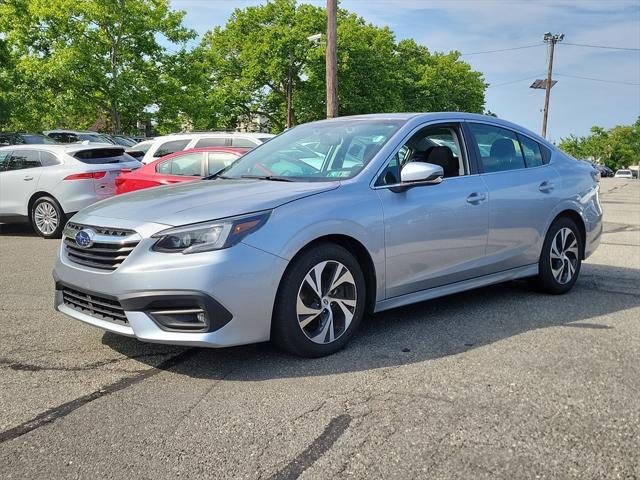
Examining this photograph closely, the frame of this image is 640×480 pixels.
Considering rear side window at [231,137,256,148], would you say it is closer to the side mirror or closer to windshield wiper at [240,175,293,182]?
windshield wiper at [240,175,293,182]

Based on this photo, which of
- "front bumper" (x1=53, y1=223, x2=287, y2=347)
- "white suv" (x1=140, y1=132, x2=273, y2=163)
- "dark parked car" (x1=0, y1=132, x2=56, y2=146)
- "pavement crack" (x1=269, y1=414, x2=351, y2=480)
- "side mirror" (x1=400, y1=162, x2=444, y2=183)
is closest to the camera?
"pavement crack" (x1=269, y1=414, x2=351, y2=480)

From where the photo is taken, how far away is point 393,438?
2.84 metres

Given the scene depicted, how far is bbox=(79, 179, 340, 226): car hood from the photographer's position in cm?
360

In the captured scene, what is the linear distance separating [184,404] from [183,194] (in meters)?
1.44

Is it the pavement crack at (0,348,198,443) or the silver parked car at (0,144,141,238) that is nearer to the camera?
the pavement crack at (0,348,198,443)

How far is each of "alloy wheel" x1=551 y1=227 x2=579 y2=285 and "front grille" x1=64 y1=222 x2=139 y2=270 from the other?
376 centimetres

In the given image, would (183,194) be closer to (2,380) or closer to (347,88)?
(2,380)

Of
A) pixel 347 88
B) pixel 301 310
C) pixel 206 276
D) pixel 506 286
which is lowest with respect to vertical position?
pixel 506 286

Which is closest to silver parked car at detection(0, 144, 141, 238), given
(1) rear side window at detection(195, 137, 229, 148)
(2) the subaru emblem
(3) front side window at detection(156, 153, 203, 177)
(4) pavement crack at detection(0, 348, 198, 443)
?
(3) front side window at detection(156, 153, 203, 177)

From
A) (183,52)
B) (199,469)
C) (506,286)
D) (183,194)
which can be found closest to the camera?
(199,469)

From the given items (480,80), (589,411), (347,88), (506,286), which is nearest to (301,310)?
(589,411)

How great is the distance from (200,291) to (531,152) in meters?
3.56

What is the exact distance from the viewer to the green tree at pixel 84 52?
30.5m

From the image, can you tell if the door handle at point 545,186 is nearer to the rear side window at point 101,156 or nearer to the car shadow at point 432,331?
the car shadow at point 432,331
